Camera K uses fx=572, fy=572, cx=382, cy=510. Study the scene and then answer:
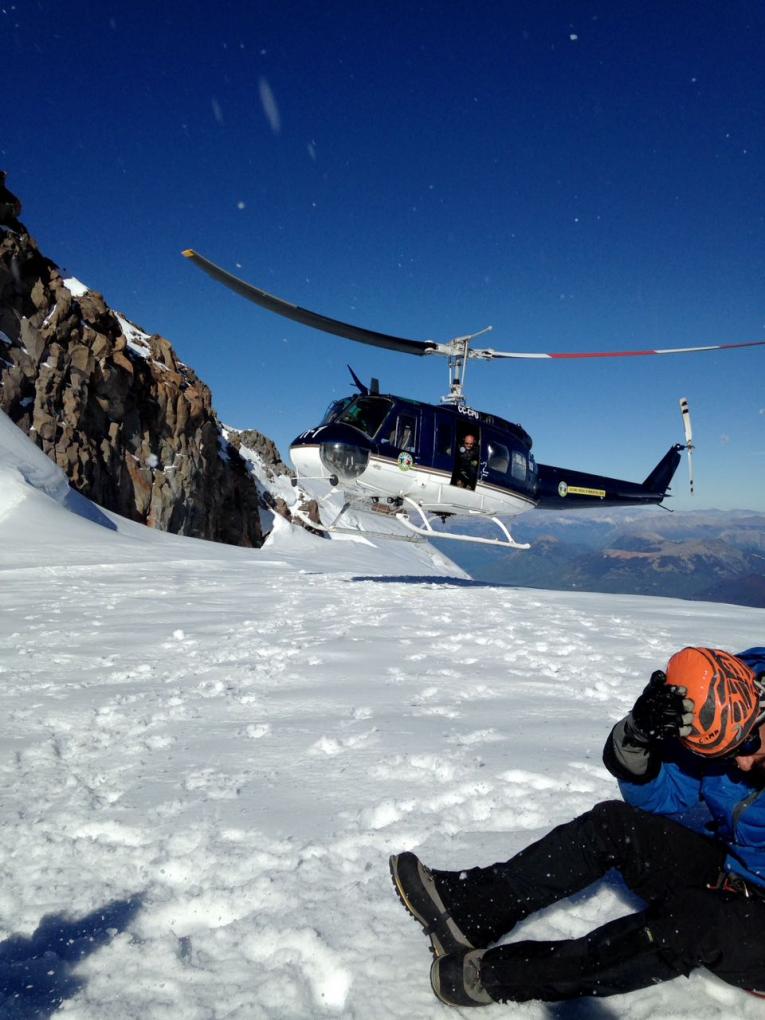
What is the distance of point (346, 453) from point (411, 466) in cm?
123

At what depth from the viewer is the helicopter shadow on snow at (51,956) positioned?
166cm

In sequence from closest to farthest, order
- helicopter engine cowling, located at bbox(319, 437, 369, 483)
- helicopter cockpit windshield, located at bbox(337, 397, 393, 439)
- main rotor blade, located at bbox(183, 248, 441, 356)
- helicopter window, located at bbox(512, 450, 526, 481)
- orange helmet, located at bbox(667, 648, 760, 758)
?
orange helmet, located at bbox(667, 648, 760, 758) → main rotor blade, located at bbox(183, 248, 441, 356) → helicopter engine cowling, located at bbox(319, 437, 369, 483) → helicopter cockpit windshield, located at bbox(337, 397, 393, 439) → helicopter window, located at bbox(512, 450, 526, 481)

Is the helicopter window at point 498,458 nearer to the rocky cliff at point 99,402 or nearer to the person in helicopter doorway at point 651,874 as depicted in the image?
the person in helicopter doorway at point 651,874

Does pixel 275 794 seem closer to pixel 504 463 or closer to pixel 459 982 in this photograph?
pixel 459 982

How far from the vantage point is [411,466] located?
10359 millimetres

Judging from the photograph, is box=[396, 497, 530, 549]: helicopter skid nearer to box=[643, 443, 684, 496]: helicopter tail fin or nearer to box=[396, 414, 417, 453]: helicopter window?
box=[396, 414, 417, 453]: helicopter window

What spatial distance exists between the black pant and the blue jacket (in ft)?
0.24

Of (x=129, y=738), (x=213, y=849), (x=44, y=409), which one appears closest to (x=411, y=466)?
(x=129, y=738)

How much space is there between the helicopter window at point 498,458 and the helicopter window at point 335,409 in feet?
9.55

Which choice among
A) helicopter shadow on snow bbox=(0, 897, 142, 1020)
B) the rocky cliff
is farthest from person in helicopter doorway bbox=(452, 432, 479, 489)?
the rocky cliff

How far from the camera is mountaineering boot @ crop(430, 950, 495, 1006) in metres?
1.75

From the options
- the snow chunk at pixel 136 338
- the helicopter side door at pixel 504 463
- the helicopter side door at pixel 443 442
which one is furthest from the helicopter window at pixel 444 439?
the snow chunk at pixel 136 338

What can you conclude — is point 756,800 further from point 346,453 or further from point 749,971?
point 346,453

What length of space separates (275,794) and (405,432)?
799 cm
